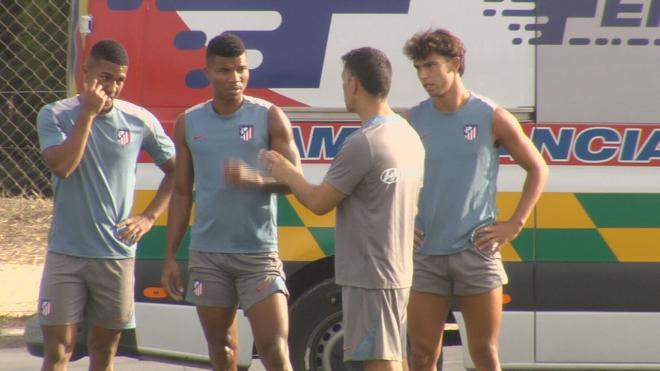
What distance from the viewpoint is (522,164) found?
5.80 metres

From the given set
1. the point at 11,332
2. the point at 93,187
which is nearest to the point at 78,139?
the point at 93,187

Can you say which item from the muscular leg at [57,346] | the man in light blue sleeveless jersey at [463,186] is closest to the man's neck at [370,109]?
the man in light blue sleeveless jersey at [463,186]

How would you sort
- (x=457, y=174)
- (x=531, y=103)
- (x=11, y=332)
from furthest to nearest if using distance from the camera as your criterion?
(x=11, y=332), (x=531, y=103), (x=457, y=174)

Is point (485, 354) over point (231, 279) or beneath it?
beneath

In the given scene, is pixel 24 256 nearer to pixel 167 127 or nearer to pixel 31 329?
pixel 31 329

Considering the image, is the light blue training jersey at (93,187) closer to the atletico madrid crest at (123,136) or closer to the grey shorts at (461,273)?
the atletico madrid crest at (123,136)

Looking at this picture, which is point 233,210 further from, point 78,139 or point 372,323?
point 372,323

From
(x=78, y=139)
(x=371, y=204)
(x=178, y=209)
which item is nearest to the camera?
(x=371, y=204)

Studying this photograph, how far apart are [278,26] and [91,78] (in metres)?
1.27

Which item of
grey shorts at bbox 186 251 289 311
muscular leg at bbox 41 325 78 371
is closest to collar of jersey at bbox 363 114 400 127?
grey shorts at bbox 186 251 289 311

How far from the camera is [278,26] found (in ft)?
22.1

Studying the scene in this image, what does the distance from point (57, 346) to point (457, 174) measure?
73.3 inches

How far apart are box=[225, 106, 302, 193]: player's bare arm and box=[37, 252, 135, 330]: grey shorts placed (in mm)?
618

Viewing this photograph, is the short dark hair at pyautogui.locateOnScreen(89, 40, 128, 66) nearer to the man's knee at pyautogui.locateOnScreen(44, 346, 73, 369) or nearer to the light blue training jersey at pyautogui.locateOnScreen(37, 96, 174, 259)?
the light blue training jersey at pyautogui.locateOnScreen(37, 96, 174, 259)
